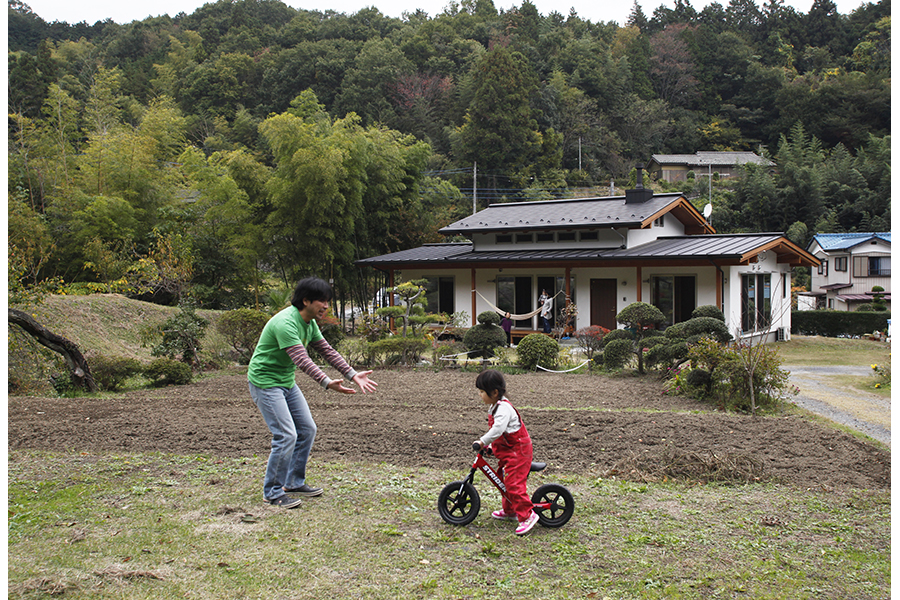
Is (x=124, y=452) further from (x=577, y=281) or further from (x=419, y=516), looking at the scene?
(x=577, y=281)

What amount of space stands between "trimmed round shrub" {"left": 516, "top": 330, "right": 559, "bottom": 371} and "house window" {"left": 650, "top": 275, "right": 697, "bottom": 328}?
567cm

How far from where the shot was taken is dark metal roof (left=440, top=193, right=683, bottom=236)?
52.1 feet

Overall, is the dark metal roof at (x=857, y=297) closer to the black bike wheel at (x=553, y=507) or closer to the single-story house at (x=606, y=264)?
the single-story house at (x=606, y=264)

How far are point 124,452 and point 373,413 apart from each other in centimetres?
239

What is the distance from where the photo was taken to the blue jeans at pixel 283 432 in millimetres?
3537

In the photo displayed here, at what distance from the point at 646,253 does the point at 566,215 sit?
315cm

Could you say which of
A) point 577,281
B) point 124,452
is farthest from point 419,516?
point 577,281

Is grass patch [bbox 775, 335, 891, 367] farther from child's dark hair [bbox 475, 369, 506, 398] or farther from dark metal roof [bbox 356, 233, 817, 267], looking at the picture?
child's dark hair [bbox 475, 369, 506, 398]

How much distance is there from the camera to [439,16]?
51.9 metres

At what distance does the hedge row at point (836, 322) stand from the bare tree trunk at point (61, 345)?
690 inches

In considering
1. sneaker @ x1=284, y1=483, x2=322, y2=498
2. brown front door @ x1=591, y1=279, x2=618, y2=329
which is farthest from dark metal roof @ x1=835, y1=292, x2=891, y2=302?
sneaker @ x1=284, y1=483, x2=322, y2=498

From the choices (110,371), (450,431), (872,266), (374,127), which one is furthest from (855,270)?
(110,371)

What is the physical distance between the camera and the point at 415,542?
3096mm

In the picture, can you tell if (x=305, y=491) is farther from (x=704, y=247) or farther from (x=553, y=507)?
(x=704, y=247)
